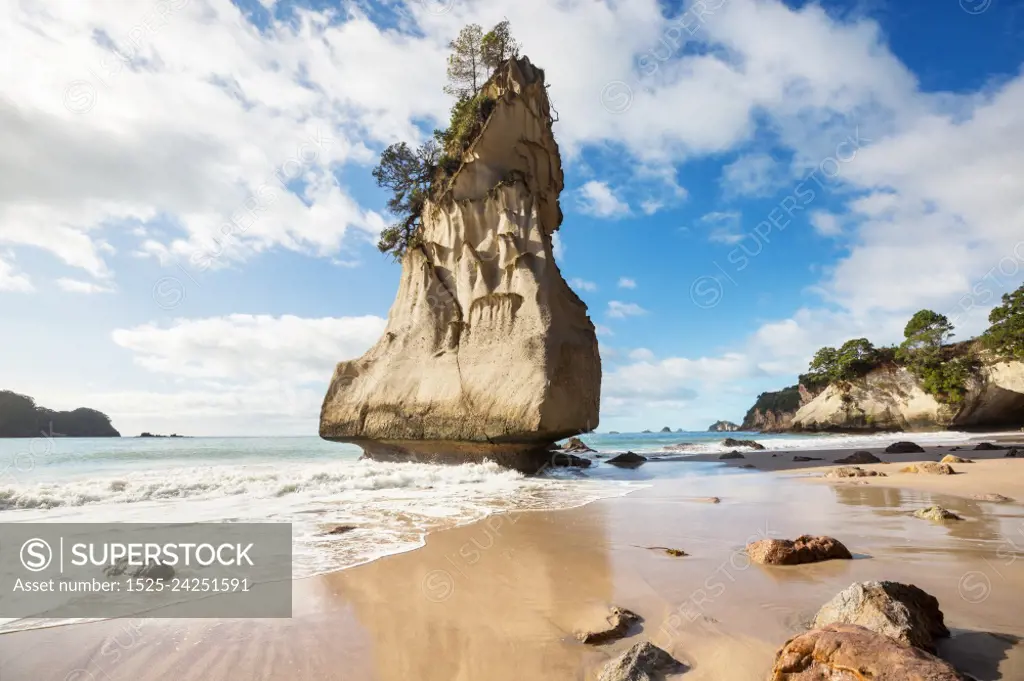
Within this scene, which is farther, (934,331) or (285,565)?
(934,331)

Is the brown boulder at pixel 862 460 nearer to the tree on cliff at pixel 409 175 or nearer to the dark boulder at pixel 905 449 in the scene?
the dark boulder at pixel 905 449

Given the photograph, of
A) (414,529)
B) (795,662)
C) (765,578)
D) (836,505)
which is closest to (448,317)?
(414,529)

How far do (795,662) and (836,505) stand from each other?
20.3ft

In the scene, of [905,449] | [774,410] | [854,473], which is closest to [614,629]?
[854,473]

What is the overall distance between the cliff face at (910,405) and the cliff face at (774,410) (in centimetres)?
2514

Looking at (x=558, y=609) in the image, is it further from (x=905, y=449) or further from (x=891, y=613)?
(x=905, y=449)

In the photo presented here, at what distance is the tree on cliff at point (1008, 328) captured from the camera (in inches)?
1156

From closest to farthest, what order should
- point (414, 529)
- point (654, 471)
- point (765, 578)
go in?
1. point (765, 578)
2. point (414, 529)
3. point (654, 471)

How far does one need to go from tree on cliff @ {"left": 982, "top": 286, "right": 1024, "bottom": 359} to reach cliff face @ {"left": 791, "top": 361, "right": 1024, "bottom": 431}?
1587mm

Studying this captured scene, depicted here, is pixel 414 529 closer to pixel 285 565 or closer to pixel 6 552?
pixel 285 565

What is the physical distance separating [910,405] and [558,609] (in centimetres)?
4274

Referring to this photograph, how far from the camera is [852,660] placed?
202cm

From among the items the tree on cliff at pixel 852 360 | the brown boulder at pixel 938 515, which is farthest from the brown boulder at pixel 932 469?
the tree on cliff at pixel 852 360

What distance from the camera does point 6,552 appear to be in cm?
508
